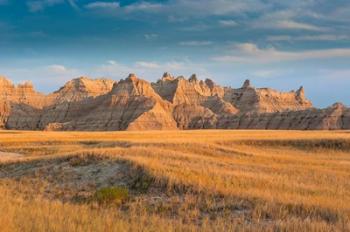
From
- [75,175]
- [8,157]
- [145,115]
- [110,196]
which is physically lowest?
[8,157]

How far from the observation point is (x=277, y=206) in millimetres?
13945

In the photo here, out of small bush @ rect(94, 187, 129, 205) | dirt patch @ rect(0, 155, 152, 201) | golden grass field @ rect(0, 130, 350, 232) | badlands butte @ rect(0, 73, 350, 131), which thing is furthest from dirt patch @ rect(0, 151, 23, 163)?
badlands butte @ rect(0, 73, 350, 131)

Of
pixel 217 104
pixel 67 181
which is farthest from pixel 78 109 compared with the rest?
pixel 67 181

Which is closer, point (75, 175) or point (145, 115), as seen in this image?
point (75, 175)

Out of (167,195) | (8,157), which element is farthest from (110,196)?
(8,157)

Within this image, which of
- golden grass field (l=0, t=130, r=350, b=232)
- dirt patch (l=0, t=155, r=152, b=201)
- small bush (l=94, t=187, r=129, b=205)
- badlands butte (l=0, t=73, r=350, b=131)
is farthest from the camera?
badlands butte (l=0, t=73, r=350, b=131)

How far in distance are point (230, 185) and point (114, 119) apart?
450 feet

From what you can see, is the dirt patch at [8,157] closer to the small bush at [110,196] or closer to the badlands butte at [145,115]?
the small bush at [110,196]

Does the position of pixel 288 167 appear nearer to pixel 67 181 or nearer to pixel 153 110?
pixel 67 181

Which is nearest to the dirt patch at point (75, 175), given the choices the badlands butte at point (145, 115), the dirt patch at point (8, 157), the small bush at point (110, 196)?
the small bush at point (110, 196)

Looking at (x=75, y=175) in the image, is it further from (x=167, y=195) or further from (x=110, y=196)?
(x=110, y=196)

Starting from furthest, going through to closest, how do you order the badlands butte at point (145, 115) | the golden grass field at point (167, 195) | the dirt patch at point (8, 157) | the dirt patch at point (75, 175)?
1. the badlands butte at point (145, 115)
2. the dirt patch at point (8, 157)
3. the dirt patch at point (75, 175)
4. the golden grass field at point (167, 195)

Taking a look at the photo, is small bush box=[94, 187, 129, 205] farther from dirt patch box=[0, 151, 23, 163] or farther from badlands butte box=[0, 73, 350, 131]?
badlands butte box=[0, 73, 350, 131]

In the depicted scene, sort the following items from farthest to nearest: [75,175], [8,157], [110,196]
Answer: [8,157] < [75,175] < [110,196]
